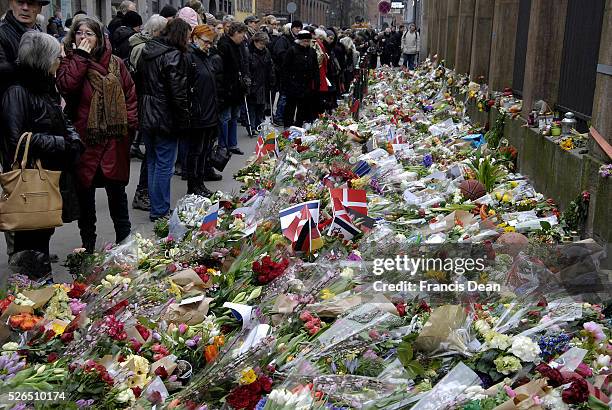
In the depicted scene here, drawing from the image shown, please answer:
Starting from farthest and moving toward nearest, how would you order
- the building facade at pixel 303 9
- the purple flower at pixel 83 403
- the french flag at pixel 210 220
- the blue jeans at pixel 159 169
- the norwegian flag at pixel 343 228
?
the building facade at pixel 303 9, the blue jeans at pixel 159 169, the french flag at pixel 210 220, the norwegian flag at pixel 343 228, the purple flower at pixel 83 403

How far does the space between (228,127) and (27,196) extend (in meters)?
7.07

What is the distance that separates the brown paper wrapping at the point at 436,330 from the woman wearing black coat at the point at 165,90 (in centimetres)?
443

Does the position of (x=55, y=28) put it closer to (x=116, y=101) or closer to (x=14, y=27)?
(x=116, y=101)

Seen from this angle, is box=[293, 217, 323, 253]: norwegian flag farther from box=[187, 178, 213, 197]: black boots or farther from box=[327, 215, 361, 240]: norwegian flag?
box=[187, 178, 213, 197]: black boots

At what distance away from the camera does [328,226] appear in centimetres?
484

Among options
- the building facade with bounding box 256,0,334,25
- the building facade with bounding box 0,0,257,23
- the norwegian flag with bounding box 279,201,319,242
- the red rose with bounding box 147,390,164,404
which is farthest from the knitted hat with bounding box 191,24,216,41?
the building facade with bounding box 256,0,334,25

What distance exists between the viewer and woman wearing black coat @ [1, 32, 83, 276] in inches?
191

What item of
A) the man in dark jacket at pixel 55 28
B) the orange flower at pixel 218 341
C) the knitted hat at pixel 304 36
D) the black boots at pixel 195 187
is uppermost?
the knitted hat at pixel 304 36

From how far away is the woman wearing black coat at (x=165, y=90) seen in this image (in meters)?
7.17

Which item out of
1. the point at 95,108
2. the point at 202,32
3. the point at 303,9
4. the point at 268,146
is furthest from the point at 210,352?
the point at 303,9

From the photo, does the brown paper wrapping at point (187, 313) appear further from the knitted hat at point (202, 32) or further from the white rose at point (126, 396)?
the knitted hat at point (202, 32)

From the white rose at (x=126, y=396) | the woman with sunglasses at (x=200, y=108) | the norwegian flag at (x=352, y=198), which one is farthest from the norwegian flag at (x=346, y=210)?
the woman with sunglasses at (x=200, y=108)

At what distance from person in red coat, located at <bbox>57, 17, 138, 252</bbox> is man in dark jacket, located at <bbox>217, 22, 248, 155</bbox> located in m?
4.37

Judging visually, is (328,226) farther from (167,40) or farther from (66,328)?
(167,40)
